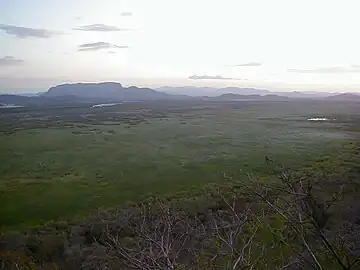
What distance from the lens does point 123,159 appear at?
3897cm

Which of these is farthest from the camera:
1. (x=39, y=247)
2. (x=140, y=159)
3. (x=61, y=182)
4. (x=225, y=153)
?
(x=225, y=153)

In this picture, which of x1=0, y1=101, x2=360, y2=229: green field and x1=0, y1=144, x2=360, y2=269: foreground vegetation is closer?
x1=0, y1=144, x2=360, y2=269: foreground vegetation

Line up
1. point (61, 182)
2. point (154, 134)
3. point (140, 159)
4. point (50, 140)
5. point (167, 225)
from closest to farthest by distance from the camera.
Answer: point (167, 225) → point (61, 182) → point (140, 159) → point (50, 140) → point (154, 134)

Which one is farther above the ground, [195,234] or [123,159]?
[195,234]

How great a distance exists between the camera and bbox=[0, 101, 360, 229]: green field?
84.6ft

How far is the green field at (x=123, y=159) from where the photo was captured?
25.8 meters

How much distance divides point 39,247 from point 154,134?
136ft

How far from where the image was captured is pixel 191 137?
54531 mm

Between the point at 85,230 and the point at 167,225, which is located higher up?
the point at 167,225

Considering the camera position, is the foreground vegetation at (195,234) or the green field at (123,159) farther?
the green field at (123,159)

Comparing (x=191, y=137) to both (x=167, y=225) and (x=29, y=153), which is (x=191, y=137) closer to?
(x=29, y=153)

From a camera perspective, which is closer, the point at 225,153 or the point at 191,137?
the point at 225,153

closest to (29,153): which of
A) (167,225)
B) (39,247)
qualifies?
(39,247)

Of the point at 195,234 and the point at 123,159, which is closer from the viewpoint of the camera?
the point at 195,234
